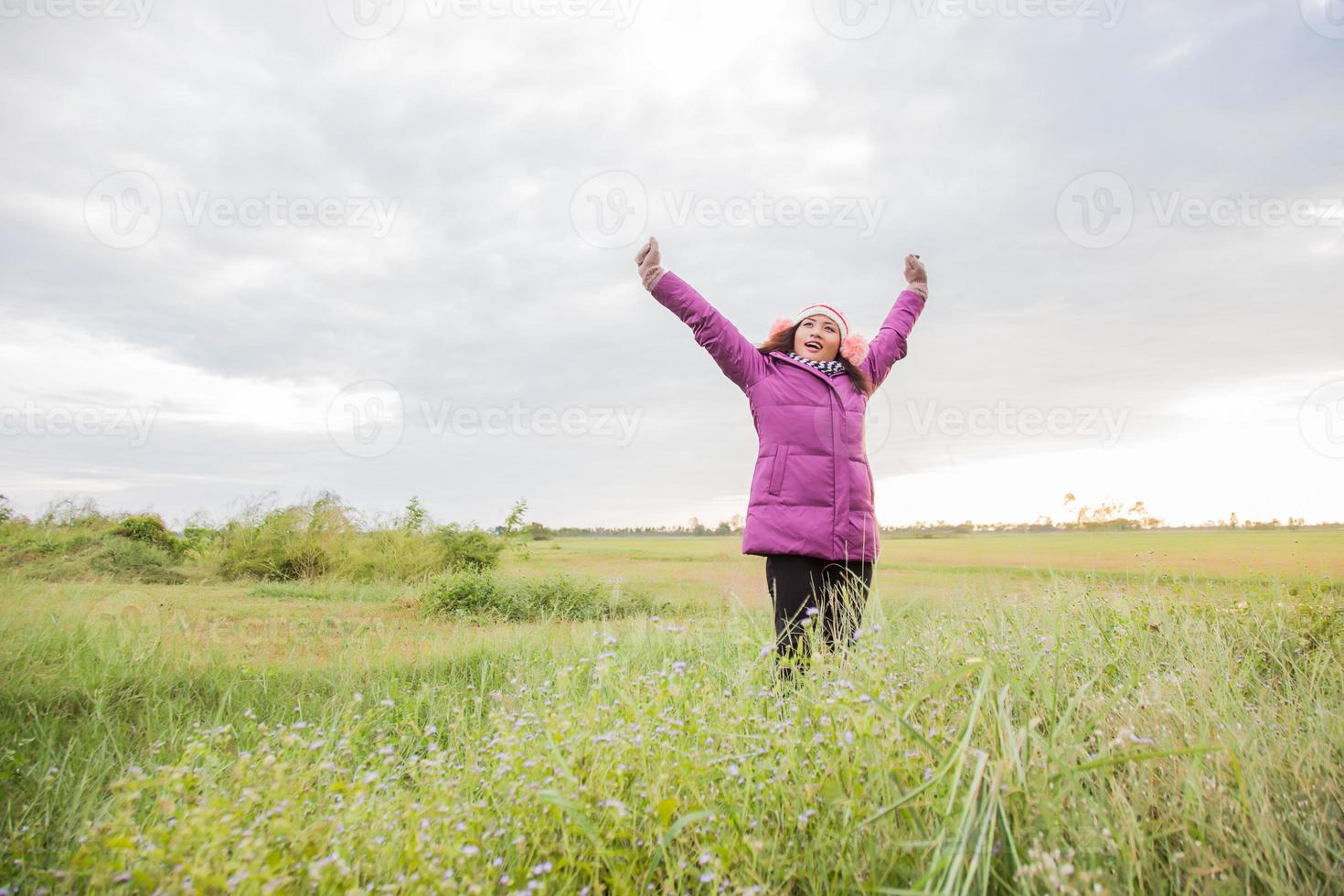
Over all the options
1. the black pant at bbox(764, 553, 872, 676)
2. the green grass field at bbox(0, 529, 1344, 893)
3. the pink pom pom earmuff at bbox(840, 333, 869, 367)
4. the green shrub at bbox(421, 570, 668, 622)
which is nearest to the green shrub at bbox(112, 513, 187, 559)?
the green shrub at bbox(421, 570, 668, 622)

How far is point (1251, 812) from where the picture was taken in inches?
84.7

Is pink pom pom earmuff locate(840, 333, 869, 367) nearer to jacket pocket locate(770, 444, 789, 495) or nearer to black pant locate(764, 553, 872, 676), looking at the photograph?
jacket pocket locate(770, 444, 789, 495)

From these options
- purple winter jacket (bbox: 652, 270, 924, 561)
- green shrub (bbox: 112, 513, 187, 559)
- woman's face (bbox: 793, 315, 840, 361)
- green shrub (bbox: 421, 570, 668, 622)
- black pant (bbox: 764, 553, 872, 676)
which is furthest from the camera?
green shrub (bbox: 112, 513, 187, 559)

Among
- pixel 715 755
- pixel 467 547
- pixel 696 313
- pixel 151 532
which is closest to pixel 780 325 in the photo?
pixel 696 313

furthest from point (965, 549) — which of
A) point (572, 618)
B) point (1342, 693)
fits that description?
point (1342, 693)

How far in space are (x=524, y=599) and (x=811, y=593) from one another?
4944 mm

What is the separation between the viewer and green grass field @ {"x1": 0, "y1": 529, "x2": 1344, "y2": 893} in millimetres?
2109

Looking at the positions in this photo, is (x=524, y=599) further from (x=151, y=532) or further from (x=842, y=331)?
(x=151, y=532)

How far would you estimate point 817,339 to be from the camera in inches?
219

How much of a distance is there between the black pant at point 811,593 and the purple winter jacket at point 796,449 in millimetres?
137

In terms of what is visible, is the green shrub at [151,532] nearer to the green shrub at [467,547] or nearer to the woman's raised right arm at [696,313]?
the green shrub at [467,547]

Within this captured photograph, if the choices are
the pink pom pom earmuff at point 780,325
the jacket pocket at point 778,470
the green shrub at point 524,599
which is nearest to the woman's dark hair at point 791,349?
the pink pom pom earmuff at point 780,325

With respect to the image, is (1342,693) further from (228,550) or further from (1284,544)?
(228,550)

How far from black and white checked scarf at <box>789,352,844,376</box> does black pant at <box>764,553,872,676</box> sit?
4.71ft
